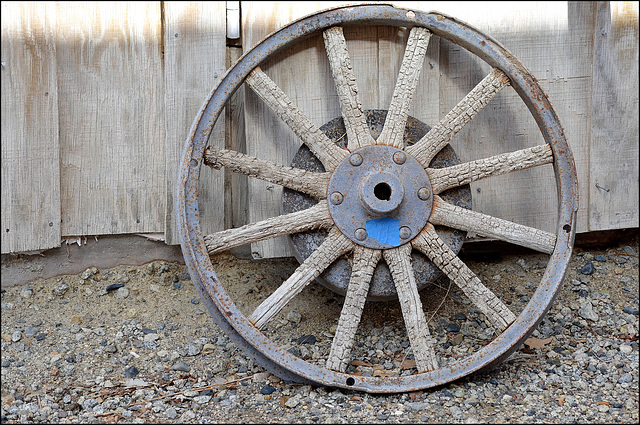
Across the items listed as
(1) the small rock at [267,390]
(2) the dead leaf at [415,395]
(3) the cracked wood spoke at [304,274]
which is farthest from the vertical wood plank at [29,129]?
(2) the dead leaf at [415,395]

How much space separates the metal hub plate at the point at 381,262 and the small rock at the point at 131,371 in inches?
29.0

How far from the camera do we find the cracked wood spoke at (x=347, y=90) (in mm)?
2252

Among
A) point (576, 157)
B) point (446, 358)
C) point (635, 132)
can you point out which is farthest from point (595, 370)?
point (635, 132)

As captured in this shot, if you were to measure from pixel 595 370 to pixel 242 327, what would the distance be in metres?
1.31

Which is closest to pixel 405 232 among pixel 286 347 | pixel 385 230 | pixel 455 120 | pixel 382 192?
pixel 385 230

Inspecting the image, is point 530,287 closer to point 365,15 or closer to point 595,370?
point 595,370

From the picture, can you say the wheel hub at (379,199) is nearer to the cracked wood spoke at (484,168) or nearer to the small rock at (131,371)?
the cracked wood spoke at (484,168)

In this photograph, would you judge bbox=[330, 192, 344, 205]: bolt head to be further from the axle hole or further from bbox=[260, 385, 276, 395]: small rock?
bbox=[260, 385, 276, 395]: small rock

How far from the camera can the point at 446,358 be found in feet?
7.73

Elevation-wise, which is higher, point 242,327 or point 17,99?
point 17,99

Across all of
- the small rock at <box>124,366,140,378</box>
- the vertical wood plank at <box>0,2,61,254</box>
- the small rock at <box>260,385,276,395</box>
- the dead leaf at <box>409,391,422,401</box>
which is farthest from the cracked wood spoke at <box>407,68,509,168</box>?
the vertical wood plank at <box>0,2,61,254</box>

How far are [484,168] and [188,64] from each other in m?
1.23

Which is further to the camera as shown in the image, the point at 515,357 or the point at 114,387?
the point at 515,357

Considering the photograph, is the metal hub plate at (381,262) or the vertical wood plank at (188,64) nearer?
the metal hub plate at (381,262)
